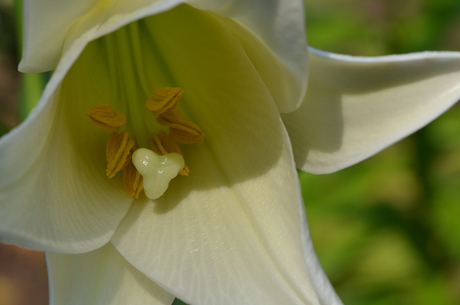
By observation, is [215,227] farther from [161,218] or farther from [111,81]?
[111,81]

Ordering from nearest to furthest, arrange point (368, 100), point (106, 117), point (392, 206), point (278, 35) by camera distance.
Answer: point (278, 35) → point (368, 100) → point (106, 117) → point (392, 206)

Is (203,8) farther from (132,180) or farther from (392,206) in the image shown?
(392,206)

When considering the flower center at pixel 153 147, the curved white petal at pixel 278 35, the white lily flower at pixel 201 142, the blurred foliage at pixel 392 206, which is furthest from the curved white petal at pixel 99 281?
the blurred foliage at pixel 392 206

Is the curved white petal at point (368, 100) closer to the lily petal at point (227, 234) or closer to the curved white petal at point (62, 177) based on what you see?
the lily petal at point (227, 234)

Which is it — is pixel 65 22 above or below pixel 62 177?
above

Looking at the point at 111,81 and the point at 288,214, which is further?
the point at 111,81

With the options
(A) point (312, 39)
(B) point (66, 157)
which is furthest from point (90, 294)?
(A) point (312, 39)

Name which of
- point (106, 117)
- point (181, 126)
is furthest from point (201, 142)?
point (106, 117)

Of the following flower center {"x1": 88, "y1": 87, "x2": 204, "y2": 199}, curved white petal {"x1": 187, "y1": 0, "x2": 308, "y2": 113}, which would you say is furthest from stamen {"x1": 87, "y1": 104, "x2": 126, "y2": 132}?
curved white petal {"x1": 187, "y1": 0, "x2": 308, "y2": 113}
